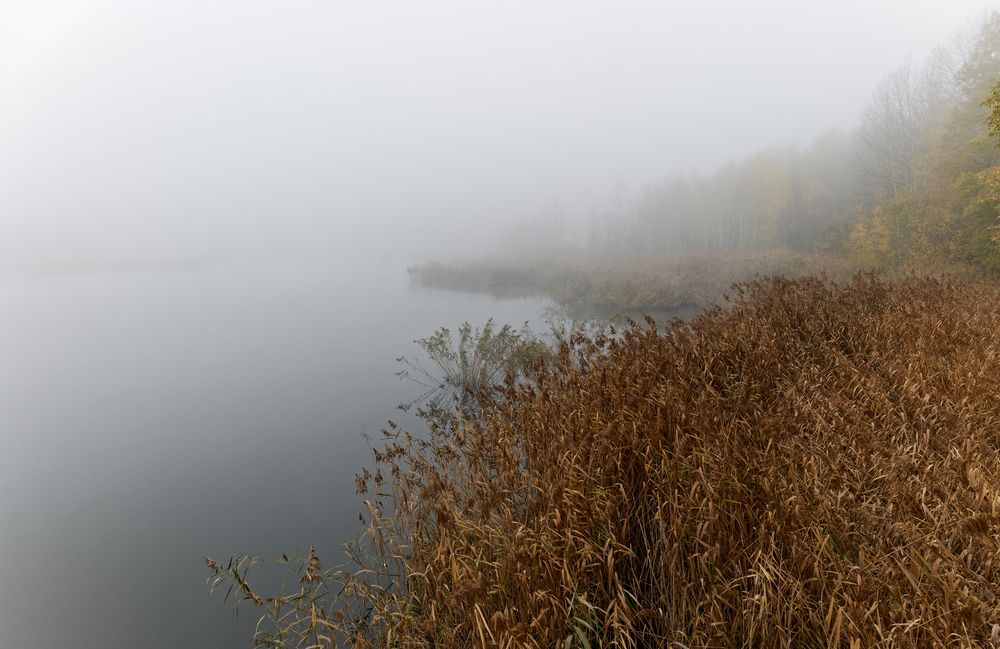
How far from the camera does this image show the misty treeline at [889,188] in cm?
1608

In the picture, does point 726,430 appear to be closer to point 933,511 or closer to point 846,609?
point 933,511

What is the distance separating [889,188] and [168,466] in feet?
139

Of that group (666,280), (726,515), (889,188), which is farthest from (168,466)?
(889,188)

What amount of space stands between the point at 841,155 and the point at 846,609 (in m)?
72.0

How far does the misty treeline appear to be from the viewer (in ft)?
52.7

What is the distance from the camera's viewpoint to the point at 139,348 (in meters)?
20.0

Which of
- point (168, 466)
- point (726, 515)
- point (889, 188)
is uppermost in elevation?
point (889, 188)

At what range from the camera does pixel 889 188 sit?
28750mm

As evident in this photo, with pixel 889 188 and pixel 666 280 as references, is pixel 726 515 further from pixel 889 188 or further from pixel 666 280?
pixel 889 188

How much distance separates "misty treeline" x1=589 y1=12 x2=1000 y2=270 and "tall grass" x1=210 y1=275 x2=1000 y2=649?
10.6m

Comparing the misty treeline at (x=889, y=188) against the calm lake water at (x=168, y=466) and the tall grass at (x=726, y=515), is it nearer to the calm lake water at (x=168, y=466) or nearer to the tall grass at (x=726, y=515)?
the tall grass at (x=726, y=515)

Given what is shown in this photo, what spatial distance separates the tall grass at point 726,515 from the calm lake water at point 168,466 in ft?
5.95

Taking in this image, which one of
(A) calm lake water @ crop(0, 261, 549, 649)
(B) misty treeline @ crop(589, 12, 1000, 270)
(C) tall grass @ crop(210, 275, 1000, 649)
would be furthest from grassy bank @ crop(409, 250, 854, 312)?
(C) tall grass @ crop(210, 275, 1000, 649)

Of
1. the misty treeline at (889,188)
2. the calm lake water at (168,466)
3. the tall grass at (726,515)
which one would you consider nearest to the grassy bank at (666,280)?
the misty treeline at (889,188)
